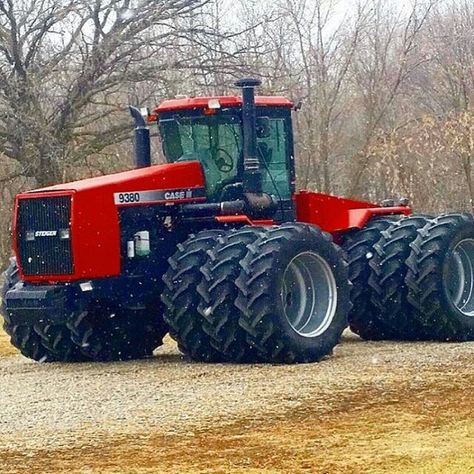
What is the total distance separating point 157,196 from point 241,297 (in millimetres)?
1499

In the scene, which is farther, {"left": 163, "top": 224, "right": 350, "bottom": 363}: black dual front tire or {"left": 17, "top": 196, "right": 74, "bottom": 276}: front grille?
{"left": 17, "top": 196, "right": 74, "bottom": 276}: front grille

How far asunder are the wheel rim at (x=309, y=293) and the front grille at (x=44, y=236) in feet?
6.73

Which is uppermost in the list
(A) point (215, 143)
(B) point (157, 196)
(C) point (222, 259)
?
(A) point (215, 143)

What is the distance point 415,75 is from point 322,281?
2709 cm

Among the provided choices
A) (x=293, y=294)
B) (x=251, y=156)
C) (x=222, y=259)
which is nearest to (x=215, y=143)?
(x=251, y=156)

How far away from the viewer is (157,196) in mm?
11352

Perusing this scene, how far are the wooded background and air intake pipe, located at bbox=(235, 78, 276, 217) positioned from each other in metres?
12.7

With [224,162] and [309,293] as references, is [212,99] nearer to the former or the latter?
[224,162]

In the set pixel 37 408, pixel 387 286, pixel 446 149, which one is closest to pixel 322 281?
pixel 387 286

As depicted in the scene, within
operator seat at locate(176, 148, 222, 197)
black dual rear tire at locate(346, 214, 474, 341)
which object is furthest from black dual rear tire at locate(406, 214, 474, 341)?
operator seat at locate(176, 148, 222, 197)

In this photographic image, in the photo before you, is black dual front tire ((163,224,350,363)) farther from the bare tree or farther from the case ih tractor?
the bare tree

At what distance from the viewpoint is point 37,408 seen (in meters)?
8.77

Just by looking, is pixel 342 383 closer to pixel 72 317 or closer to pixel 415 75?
pixel 72 317

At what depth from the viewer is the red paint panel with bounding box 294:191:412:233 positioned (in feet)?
41.9
